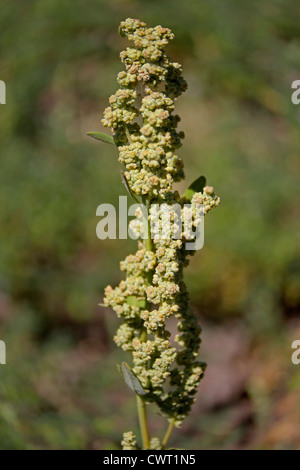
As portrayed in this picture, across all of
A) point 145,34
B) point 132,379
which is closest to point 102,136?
point 145,34

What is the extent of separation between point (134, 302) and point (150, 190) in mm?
264

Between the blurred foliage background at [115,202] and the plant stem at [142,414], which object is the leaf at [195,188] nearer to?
the plant stem at [142,414]

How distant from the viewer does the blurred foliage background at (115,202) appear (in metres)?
2.36

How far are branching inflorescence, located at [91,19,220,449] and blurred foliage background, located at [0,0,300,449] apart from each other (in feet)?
A: 2.69

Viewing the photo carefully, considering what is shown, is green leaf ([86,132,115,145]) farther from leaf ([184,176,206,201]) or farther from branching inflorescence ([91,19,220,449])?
leaf ([184,176,206,201])

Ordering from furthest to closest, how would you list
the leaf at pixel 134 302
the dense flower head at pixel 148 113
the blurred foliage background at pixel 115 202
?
the blurred foliage background at pixel 115 202 → the leaf at pixel 134 302 → the dense flower head at pixel 148 113

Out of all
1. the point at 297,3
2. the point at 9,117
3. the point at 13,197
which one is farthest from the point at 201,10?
the point at 13,197

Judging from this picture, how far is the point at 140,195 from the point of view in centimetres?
118

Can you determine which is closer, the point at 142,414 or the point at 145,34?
the point at 145,34

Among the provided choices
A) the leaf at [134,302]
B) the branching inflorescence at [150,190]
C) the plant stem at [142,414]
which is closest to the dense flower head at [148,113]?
the branching inflorescence at [150,190]

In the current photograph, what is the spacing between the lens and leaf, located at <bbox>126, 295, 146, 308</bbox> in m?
1.23

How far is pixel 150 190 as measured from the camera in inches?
45.4

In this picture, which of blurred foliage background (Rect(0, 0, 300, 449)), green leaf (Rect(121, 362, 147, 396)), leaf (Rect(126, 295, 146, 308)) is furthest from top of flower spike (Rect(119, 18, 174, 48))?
blurred foliage background (Rect(0, 0, 300, 449))

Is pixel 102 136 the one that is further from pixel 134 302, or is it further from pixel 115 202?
pixel 115 202
